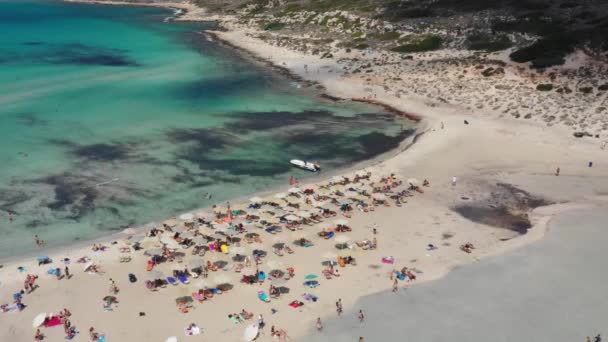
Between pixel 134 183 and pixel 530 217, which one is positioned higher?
pixel 530 217

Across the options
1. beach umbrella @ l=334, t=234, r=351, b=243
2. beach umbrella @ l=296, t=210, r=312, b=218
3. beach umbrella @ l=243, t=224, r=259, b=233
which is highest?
beach umbrella @ l=334, t=234, r=351, b=243

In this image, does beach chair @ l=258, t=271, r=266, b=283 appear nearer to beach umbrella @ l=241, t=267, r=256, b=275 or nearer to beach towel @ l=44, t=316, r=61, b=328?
beach umbrella @ l=241, t=267, r=256, b=275

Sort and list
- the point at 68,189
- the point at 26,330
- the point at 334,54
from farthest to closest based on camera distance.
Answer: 1. the point at 334,54
2. the point at 68,189
3. the point at 26,330

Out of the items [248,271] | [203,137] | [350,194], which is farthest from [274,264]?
[203,137]

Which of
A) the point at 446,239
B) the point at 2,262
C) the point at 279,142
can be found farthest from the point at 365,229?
the point at 2,262

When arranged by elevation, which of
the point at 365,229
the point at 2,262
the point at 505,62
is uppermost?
the point at 505,62

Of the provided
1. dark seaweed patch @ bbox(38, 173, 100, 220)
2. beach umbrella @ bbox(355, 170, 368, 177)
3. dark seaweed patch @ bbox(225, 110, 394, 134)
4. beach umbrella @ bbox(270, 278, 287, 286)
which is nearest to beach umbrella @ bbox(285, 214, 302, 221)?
beach umbrella @ bbox(270, 278, 287, 286)

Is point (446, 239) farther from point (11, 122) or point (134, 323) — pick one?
point (11, 122)

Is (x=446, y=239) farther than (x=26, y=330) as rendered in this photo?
Yes

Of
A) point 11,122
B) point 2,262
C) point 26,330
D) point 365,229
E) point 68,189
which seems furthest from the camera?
point 11,122
